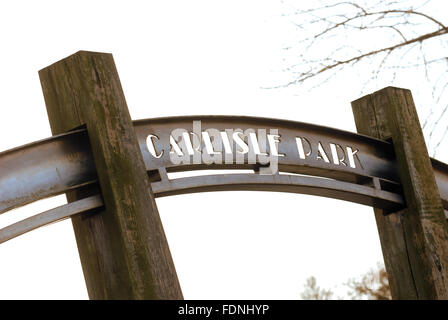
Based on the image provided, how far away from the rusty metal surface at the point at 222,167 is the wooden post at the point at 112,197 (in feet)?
0.35

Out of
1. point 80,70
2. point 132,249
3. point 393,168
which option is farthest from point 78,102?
point 393,168

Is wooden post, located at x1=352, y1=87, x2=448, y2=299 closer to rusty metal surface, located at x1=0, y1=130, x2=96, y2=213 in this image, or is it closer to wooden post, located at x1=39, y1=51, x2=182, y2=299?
wooden post, located at x1=39, y1=51, x2=182, y2=299

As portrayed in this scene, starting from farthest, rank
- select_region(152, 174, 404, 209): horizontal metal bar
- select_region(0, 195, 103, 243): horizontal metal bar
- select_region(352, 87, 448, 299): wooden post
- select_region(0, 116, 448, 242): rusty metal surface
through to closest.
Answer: select_region(352, 87, 448, 299): wooden post, select_region(152, 174, 404, 209): horizontal metal bar, select_region(0, 116, 448, 242): rusty metal surface, select_region(0, 195, 103, 243): horizontal metal bar

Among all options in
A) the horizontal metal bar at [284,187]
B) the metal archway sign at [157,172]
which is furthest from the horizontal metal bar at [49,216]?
the horizontal metal bar at [284,187]

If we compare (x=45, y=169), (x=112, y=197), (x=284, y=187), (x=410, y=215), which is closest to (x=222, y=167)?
(x=284, y=187)

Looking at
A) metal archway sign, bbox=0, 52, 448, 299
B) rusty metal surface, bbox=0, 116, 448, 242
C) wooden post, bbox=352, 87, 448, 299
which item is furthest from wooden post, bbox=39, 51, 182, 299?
wooden post, bbox=352, 87, 448, 299

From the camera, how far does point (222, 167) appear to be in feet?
11.0

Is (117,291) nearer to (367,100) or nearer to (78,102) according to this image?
(78,102)

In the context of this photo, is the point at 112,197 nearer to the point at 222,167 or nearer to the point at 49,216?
the point at 49,216

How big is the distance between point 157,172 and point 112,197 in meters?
0.31

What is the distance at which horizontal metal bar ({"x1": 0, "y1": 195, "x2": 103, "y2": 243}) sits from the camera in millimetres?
2682

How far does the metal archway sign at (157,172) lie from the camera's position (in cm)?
281

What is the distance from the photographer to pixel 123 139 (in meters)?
2.90
